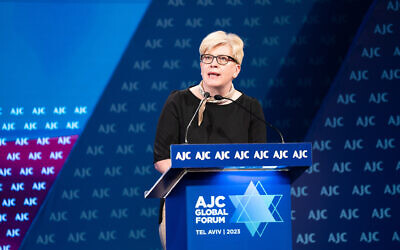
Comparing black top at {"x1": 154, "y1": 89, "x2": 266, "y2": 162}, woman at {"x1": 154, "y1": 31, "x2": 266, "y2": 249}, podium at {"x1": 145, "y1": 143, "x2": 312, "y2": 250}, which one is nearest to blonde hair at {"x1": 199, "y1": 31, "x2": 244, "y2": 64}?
woman at {"x1": 154, "y1": 31, "x2": 266, "y2": 249}

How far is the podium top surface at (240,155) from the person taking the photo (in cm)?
221

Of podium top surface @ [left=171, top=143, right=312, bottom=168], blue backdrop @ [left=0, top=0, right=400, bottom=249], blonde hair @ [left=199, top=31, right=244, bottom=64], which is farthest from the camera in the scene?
blue backdrop @ [left=0, top=0, right=400, bottom=249]

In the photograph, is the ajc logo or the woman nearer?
the ajc logo

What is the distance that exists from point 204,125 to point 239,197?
0.64 metres

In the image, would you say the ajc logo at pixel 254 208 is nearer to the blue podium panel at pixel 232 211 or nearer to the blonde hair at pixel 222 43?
the blue podium panel at pixel 232 211

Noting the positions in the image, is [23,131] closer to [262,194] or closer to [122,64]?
[122,64]

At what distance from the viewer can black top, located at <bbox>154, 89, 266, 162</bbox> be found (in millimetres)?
2857

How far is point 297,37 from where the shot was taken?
188 inches

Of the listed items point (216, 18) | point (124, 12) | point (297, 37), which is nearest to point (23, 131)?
point (124, 12)

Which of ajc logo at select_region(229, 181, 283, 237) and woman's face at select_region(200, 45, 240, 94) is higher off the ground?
woman's face at select_region(200, 45, 240, 94)

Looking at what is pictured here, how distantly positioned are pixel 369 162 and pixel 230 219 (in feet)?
8.89

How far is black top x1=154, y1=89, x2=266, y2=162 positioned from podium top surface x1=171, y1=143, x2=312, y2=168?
24.1 inches

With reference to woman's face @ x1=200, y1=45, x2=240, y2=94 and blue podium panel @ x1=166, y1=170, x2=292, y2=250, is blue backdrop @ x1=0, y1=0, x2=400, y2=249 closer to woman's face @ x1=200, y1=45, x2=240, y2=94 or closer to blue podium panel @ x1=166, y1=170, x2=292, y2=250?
woman's face @ x1=200, y1=45, x2=240, y2=94

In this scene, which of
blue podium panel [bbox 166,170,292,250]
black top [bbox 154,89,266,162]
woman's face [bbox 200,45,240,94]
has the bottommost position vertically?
blue podium panel [bbox 166,170,292,250]
